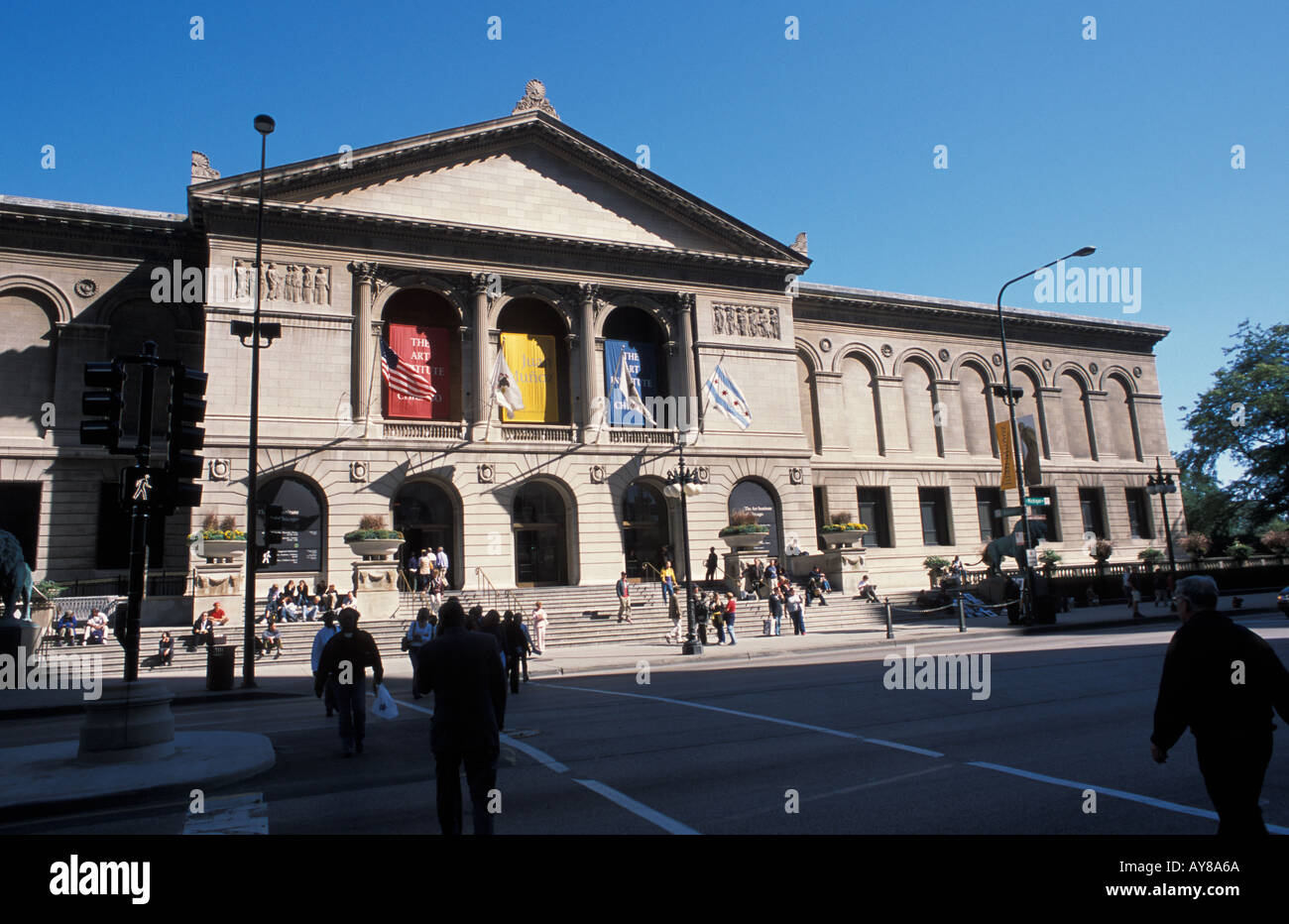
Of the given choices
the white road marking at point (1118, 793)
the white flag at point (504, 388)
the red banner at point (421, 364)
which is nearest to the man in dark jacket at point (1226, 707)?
the white road marking at point (1118, 793)

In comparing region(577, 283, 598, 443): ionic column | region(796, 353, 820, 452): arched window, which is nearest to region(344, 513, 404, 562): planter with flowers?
region(577, 283, 598, 443): ionic column

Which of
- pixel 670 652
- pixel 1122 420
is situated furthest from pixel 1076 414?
pixel 670 652

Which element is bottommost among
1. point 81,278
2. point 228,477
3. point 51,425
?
point 228,477

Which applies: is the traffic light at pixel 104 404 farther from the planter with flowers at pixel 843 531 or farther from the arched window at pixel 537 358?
the planter with flowers at pixel 843 531

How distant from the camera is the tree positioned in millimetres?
47406

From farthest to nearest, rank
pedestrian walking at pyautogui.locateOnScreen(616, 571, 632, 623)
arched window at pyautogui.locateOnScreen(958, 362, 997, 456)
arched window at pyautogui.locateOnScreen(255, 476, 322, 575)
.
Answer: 1. arched window at pyautogui.locateOnScreen(958, 362, 997, 456)
2. arched window at pyautogui.locateOnScreen(255, 476, 322, 575)
3. pedestrian walking at pyautogui.locateOnScreen(616, 571, 632, 623)

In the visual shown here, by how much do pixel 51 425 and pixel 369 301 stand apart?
13.0 meters

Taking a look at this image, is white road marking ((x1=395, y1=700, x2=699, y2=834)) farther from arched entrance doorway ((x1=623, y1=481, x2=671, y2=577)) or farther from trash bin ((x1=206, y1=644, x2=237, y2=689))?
arched entrance doorway ((x1=623, y1=481, x2=671, y2=577))

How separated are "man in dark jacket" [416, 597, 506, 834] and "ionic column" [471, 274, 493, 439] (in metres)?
29.0

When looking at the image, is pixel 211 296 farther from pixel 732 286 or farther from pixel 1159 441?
pixel 1159 441

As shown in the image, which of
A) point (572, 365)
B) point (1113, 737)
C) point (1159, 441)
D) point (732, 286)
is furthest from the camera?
point (1159, 441)

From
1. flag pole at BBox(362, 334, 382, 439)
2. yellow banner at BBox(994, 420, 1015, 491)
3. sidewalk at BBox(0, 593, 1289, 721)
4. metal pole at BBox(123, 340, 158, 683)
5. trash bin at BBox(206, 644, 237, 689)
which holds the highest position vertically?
flag pole at BBox(362, 334, 382, 439)
